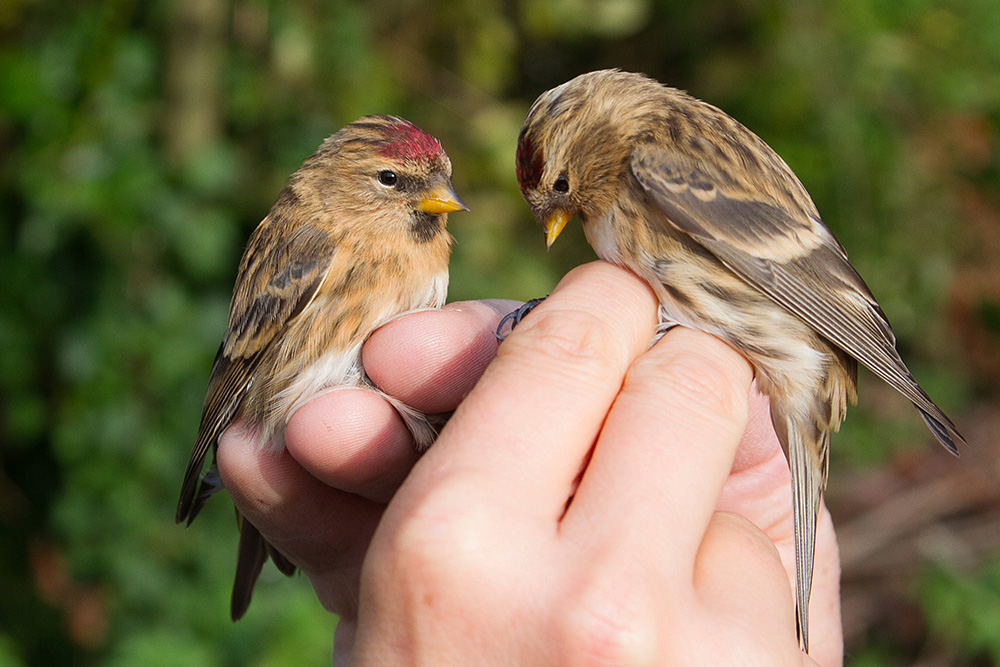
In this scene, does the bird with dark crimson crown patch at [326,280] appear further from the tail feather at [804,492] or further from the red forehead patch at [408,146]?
the tail feather at [804,492]

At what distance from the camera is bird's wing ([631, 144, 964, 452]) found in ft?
5.17

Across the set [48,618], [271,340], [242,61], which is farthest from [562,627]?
[48,618]

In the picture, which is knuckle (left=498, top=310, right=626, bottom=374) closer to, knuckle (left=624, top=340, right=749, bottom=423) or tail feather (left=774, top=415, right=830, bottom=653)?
knuckle (left=624, top=340, right=749, bottom=423)

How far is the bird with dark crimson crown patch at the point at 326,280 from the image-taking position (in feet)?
6.03

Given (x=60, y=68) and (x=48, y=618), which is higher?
(x=60, y=68)

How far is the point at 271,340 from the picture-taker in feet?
6.32

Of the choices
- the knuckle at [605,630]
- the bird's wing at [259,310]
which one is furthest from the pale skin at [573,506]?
the bird's wing at [259,310]

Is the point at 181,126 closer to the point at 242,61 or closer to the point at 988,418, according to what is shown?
the point at 242,61

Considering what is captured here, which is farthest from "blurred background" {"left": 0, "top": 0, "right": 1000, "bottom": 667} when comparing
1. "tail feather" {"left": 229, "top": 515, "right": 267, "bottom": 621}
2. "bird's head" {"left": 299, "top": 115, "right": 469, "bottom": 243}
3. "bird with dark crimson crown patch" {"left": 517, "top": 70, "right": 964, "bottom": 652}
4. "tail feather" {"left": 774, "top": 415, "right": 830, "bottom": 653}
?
"tail feather" {"left": 774, "top": 415, "right": 830, "bottom": 653}

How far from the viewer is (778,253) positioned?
1.64m

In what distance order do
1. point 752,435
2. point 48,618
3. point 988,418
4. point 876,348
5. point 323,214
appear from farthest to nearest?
1. point 988,418
2. point 48,618
3. point 323,214
4. point 752,435
5. point 876,348

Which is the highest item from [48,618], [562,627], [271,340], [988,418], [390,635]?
[562,627]

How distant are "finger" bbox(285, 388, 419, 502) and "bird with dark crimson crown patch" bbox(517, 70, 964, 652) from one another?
1.84 feet

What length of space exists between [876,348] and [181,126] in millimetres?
2332
